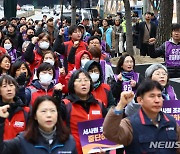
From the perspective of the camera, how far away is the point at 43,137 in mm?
3965

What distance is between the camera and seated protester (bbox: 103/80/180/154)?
3.91 metres

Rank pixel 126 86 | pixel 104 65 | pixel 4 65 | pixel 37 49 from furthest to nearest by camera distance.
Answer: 1. pixel 37 49
2. pixel 104 65
3. pixel 4 65
4. pixel 126 86

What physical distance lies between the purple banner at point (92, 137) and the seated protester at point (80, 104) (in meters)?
0.07

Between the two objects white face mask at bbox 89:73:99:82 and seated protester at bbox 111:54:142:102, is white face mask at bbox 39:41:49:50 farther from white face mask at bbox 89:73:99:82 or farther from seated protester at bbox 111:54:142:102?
white face mask at bbox 89:73:99:82

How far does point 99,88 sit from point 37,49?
301 cm

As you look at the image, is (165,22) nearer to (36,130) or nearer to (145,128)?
(145,128)

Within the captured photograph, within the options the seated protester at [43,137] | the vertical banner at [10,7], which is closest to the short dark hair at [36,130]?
the seated protester at [43,137]

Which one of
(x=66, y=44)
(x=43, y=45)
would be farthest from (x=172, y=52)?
(x=66, y=44)

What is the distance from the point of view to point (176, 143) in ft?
13.3

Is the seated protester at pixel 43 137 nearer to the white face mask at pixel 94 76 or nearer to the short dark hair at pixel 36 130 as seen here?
the short dark hair at pixel 36 130

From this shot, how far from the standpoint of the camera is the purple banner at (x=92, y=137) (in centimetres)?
502

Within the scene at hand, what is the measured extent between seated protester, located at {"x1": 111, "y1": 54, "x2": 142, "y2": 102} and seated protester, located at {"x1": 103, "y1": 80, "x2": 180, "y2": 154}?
7.87 ft

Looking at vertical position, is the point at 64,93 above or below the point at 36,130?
below

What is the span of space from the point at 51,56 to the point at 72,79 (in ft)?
8.23
